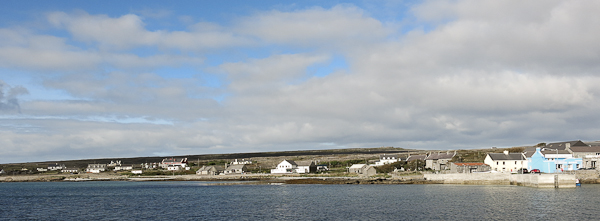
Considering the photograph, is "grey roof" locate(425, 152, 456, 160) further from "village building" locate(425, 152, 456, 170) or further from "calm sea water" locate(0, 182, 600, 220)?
"calm sea water" locate(0, 182, 600, 220)

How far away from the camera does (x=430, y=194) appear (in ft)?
219

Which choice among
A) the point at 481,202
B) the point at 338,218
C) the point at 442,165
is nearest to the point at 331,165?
the point at 442,165

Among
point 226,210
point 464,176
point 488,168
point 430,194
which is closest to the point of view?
point 226,210

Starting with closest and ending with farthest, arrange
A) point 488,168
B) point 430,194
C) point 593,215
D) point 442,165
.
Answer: point 593,215 → point 430,194 → point 488,168 → point 442,165

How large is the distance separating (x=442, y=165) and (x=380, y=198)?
59211mm

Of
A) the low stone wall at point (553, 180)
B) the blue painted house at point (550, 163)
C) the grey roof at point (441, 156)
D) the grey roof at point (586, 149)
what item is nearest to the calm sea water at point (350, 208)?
the low stone wall at point (553, 180)

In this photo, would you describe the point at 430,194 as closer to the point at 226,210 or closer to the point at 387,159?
the point at 226,210

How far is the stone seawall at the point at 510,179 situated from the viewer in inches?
2965

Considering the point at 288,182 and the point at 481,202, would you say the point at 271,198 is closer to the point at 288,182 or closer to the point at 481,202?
the point at 481,202

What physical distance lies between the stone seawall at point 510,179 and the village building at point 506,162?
15.3m

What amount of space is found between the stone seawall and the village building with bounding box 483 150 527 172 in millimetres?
15316

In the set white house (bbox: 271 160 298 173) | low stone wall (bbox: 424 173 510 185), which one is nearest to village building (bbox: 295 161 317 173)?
white house (bbox: 271 160 298 173)

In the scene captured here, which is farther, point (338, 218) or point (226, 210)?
point (226, 210)

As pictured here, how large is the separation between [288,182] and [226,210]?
2032 inches
